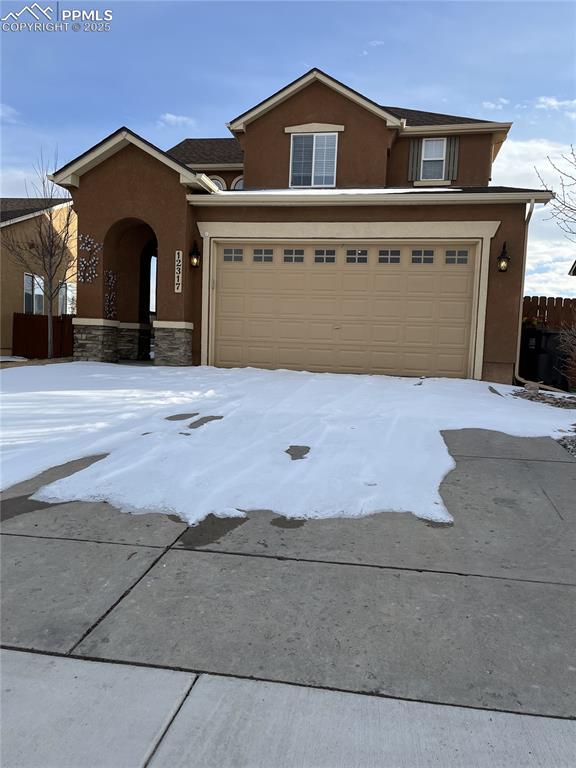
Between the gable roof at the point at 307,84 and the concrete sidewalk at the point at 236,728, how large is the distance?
49.0 ft

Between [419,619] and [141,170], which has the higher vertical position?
[141,170]

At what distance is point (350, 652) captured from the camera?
7.52 feet

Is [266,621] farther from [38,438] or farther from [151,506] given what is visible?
[38,438]

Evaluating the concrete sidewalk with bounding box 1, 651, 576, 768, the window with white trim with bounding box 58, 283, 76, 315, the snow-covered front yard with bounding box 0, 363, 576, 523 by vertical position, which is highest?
the window with white trim with bounding box 58, 283, 76, 315

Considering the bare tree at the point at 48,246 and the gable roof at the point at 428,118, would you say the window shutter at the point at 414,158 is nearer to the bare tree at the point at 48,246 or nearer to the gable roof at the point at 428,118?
the gable roof at the point at 428,118

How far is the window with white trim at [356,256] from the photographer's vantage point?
38.9 feet

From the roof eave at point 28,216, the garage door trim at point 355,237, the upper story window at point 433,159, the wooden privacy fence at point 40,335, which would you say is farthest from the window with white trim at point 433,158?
the wooden privacy fence at point 40,335

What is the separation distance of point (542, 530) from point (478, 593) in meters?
1.13

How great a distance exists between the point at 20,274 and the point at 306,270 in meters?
11.2

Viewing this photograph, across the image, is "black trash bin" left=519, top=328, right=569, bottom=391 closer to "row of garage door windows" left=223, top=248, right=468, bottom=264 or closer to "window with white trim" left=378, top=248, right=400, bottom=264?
"row of garage door windows" left=223, top=248, right=468, bottom=264

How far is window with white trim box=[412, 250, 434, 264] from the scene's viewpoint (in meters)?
11.6

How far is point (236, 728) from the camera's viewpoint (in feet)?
6.12

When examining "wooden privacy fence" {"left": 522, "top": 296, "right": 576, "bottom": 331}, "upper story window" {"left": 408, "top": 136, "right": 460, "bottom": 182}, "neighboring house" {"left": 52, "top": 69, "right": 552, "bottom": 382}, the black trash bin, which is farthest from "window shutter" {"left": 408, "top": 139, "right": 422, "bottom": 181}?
the black trash bin

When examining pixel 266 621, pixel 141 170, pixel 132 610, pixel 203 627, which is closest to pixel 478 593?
pixel 266 621
